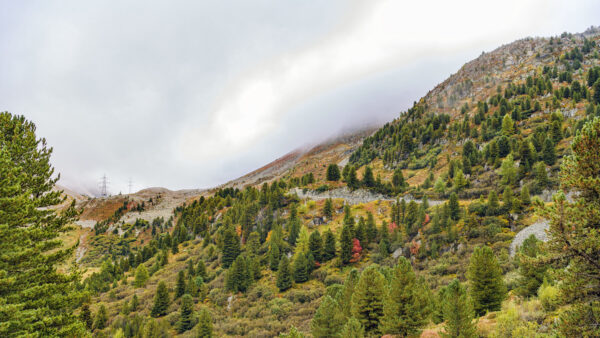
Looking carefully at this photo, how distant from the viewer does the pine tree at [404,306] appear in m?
18.7

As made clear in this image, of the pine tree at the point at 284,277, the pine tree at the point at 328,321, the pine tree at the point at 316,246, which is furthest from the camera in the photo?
the pine tree at the point at 316,246

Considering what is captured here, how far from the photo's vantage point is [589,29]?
165500 mm

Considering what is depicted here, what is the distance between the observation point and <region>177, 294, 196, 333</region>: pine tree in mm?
36344

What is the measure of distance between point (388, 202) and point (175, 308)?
47428 millimetres

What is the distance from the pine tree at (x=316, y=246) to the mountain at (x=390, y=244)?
176mm

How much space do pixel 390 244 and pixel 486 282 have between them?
23811 mm

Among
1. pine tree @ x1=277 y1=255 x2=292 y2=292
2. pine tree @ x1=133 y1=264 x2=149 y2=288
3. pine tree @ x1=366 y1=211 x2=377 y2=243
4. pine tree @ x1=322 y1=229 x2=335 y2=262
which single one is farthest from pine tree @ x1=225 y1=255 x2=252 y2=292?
pine tree @ x1=366 y1=211 x2=377 y2=243

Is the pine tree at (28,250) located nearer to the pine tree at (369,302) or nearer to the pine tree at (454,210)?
the pine tree at (369,302)

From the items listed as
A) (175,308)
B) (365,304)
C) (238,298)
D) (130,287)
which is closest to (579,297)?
A: (365,304)

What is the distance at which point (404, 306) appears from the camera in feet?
62.6

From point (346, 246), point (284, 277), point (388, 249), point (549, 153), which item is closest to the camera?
point (284, 277)

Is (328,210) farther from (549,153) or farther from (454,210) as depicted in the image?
(549,153)

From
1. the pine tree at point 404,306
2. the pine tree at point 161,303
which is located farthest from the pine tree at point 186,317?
the pine tree at point 404,306

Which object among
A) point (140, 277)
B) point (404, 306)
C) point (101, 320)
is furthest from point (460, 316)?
point (140, 277)
